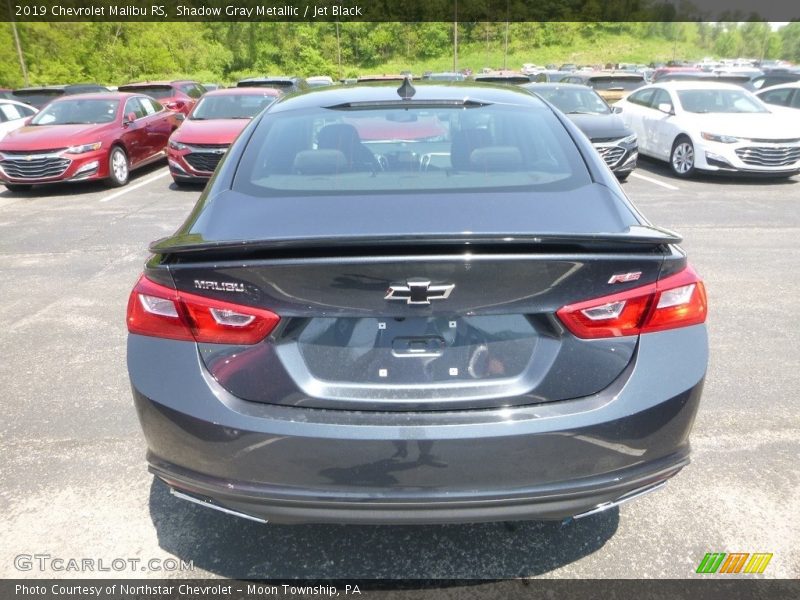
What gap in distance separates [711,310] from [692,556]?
9.43ft

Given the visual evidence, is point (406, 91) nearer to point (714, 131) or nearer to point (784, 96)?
point (714, 131)

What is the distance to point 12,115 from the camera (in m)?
12.8

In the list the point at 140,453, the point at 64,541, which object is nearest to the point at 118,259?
the point at 140,453

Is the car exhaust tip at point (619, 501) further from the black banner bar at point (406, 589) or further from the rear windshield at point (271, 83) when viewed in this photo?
the rear windshield at point (271, 83)

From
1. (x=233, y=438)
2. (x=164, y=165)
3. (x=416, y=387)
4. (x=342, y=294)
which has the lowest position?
(x=164, y=165)

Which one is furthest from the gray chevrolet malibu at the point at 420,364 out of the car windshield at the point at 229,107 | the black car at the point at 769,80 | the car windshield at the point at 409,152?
the black car at the point at 769,80

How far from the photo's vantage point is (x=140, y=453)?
121 inches

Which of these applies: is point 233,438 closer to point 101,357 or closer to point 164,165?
point 101,357

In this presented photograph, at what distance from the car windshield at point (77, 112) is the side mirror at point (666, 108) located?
975 cm

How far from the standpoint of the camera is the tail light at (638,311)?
186 centimetres

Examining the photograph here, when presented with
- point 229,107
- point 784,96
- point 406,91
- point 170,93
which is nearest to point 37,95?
point 170,93

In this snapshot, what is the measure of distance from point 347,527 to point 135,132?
425 inches

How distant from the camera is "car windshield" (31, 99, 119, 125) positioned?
11.3m

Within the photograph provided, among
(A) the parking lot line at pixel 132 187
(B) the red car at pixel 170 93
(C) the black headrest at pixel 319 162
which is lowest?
(A) the parking lot line at pixel 132 187
